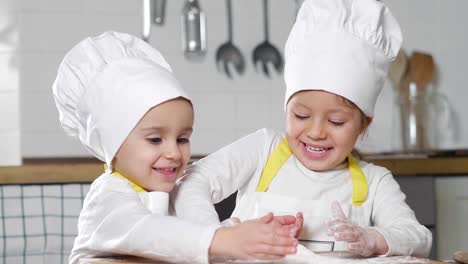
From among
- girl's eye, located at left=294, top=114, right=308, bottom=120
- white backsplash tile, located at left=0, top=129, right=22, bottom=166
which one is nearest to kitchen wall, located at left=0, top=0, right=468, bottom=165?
white backsplash tile, located at left=0, top=129, right=22, bottom=166

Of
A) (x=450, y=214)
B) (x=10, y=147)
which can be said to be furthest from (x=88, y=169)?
(x=450, y=214)

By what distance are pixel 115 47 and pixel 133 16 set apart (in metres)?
1.74

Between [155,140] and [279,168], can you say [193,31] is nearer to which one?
[279,168]

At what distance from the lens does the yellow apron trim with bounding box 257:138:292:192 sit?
1.59m

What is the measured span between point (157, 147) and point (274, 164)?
32cm

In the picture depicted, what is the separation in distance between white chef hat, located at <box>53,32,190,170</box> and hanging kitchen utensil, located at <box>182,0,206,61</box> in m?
1.74

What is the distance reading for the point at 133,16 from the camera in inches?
123

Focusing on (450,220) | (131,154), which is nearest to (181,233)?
(131,154)

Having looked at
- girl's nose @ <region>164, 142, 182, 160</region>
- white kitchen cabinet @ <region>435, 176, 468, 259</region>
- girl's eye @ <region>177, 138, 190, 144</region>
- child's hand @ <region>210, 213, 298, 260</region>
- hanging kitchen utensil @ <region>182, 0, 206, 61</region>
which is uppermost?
hanging kitchen utensil @ <region>182, 0, 206, 61</region>

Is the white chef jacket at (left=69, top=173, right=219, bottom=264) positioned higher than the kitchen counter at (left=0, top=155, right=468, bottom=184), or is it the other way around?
the white chef jacket at (left=69, top=173, right=219, bottom=264)

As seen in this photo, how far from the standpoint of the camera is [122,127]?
1346 millimetres

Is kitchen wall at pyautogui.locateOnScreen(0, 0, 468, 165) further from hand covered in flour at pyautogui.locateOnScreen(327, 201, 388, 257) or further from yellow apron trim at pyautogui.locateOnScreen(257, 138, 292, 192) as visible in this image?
hand covered in flour at pyautogui.locateOnScreen(327, 201, 388, 257)

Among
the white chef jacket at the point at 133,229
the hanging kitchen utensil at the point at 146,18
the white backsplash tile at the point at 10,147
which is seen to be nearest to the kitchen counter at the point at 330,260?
the white chef jacket at the point at 133,229

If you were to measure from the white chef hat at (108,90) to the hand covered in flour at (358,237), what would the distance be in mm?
317
